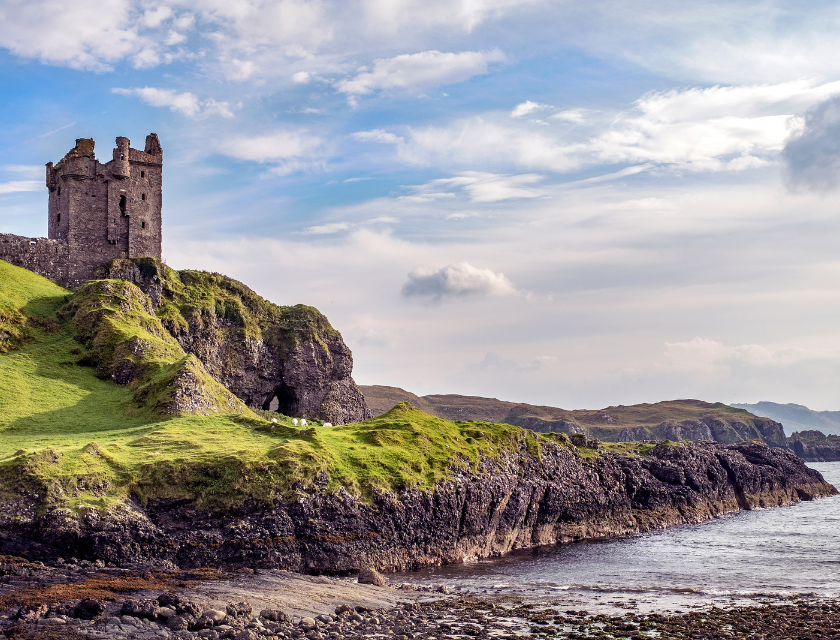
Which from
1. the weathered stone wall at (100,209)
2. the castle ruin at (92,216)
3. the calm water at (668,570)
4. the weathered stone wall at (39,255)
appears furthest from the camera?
the weathered stone wall at (100,209)

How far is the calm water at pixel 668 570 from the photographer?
42594 mm

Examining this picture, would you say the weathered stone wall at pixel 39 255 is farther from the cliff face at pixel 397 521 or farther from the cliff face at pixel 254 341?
the cliff face at pixel 397 521

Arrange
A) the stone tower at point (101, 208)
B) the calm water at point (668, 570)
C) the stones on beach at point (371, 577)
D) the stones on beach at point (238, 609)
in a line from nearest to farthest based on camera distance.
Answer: the stones on beach at point (238, 609) → the calm water at point (668, 570) → the stones on beach at point (371, 577) → the stone tower at point (101, 208)

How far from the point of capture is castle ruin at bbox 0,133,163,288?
8669 cm

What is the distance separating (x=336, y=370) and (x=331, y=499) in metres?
53.8

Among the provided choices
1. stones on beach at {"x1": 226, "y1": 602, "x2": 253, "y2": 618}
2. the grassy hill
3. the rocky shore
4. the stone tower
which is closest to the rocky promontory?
the grassy hill

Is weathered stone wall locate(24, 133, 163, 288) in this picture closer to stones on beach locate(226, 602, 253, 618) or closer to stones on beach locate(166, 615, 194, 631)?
stones on beach locate(226, 602, 253, 618)

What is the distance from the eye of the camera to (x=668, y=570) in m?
51.9

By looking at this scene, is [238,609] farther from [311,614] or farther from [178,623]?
[311,614]

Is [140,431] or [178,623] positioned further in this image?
[140,431]

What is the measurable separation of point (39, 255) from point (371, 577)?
6206cm

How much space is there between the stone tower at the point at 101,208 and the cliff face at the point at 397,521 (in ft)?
174

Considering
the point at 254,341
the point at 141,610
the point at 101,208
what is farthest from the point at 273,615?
the point at 101,208

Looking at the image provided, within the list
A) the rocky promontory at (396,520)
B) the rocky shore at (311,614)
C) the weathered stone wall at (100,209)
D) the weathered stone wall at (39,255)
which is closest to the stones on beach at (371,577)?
the rocky shore at (311,614)
